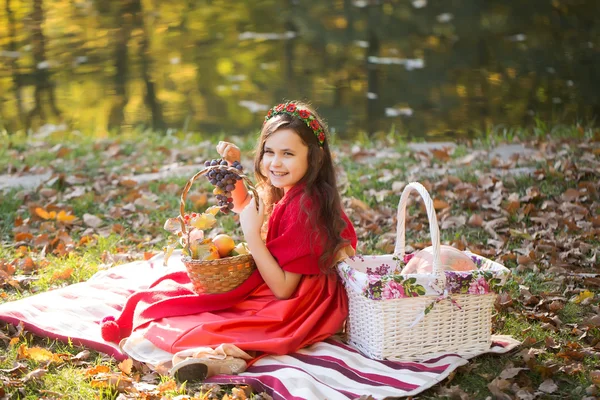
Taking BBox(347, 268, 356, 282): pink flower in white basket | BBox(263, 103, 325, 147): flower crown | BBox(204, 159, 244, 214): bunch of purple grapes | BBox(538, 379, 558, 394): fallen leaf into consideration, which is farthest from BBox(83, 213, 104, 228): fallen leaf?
BBox(538, 379, 558, 394): fallen leaf

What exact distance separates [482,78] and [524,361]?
27.9ft

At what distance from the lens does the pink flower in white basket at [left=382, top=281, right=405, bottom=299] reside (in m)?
3.34

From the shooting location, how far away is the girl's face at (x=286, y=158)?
362 cm

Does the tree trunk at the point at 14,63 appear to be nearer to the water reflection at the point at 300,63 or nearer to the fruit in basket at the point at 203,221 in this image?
the water reflection at the point at 300,63

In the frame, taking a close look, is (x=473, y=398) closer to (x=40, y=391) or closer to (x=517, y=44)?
(x=40, y=391)

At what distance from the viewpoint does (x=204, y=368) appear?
3289mm

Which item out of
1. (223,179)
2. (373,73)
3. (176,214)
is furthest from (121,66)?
(223,179)

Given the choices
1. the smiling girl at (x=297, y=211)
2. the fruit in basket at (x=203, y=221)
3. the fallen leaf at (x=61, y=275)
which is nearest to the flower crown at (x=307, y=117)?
the smiling girl at (x=297, y=211)

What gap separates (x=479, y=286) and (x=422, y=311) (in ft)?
0.94

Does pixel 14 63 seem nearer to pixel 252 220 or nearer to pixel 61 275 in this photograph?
pixel 61 275

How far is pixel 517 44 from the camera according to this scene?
1240 cm


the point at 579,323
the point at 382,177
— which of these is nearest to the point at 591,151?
the point at 382,177

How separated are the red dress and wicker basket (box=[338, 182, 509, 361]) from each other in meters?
0.14

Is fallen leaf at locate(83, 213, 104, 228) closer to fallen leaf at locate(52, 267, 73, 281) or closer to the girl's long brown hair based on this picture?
fallen leaf at locate(52, 267, 73, 281)
